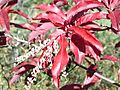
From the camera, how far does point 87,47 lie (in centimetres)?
98

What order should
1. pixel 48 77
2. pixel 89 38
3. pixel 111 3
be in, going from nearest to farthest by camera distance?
pixel 89 38 < pixel 111 3 < pixel 48 77

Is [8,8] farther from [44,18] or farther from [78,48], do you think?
[78,48]

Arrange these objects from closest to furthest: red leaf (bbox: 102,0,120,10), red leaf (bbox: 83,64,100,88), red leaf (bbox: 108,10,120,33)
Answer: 1. red leaf (bbox: 108,10,120,33)
2. red leaf (bbox: 102,0,120,10)
3. red leaf (bbox: 83,64,100,88)

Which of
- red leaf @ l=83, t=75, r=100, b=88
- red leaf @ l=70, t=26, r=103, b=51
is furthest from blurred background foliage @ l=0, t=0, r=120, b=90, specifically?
red leaf @ l=70, t=26, r=103, b=51

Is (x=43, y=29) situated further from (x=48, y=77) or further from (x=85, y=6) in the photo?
(x=48, y=77)

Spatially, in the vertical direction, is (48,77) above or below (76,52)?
below

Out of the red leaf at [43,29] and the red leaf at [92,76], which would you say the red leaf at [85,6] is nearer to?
the red leaf at [43,29]

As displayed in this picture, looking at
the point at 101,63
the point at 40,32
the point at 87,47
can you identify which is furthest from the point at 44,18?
the point at 101,63

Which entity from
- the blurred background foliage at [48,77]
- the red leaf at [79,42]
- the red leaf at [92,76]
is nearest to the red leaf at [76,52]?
the red leaf at [79,42]

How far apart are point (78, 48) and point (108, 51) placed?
2.19 m

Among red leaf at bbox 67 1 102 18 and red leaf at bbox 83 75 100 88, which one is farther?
red leaf at bbox 83 75 100 88

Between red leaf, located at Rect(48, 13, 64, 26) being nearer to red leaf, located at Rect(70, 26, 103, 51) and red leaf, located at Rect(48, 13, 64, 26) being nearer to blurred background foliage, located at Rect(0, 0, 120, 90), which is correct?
red leaf, located at Rect(70, 26, 103, 51)

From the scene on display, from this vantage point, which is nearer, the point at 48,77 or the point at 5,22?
the point at 5,22

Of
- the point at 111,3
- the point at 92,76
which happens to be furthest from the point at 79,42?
the point at 92,76
